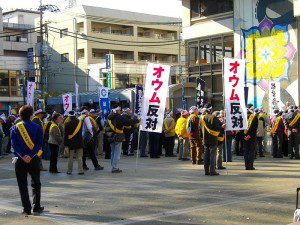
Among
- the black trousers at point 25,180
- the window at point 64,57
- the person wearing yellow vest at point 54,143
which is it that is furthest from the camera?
the window at point 64,57

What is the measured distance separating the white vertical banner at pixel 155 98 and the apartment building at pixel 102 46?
39.1 metres

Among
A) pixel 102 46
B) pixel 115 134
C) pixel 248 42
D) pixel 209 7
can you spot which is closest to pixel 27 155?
pixel 115 134

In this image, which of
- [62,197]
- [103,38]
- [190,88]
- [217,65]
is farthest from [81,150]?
[103,38]

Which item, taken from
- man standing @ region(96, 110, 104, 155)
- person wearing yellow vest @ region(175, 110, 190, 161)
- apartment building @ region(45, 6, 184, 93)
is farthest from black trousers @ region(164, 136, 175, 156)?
apartment building @ region(45, 6, 184, 93)

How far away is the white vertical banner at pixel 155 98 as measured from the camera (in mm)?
14086

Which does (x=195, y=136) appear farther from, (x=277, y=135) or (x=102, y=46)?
(x=102, y=46)

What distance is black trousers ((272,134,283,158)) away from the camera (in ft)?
58.7

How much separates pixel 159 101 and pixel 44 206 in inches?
235

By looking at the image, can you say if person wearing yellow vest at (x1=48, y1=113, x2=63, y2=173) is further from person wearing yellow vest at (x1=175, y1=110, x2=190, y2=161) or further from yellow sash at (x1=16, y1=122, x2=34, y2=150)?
yellow sash at (x1=16, y1=122, x2=34, y2=150)

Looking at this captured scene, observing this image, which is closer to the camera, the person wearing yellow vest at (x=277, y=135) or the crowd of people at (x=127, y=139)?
the crowd of people at (x=127, y=139)

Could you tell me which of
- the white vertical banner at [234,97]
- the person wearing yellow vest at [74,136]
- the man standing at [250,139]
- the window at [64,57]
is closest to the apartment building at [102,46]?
the window at [64,57]

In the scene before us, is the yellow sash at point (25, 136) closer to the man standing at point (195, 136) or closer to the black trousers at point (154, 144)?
the man standing at point (195, 136)

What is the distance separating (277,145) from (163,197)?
9.50 meters

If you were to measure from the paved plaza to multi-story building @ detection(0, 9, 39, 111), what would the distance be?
38733mm
